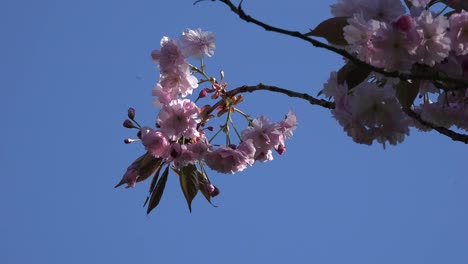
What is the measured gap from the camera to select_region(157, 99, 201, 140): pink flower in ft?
7.76

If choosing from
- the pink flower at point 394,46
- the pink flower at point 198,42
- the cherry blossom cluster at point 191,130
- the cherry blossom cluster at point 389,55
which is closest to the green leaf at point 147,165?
the cherry blossom cluster at point 191,130

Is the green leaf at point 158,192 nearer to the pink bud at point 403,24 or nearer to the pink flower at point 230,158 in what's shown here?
the pink flower at point 230,158

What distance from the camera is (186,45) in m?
2.61

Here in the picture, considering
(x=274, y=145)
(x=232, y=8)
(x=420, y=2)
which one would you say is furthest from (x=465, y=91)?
(x=274, y=145)

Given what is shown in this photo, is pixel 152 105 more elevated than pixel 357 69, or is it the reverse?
pixel 152 105

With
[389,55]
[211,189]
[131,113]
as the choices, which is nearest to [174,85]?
[131,113]

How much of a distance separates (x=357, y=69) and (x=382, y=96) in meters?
0.18

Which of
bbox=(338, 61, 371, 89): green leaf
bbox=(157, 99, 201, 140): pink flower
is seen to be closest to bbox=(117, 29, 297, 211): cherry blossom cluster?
bbox=(157, 99, 201, 140): pink flower

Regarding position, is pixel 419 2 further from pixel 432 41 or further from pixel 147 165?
pixel 147 165

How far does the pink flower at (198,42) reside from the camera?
2.62 meters

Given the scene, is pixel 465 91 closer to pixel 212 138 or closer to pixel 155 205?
pixel 212 138

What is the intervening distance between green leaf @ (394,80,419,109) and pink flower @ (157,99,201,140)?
0.95m

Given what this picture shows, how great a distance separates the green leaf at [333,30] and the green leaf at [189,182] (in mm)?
998

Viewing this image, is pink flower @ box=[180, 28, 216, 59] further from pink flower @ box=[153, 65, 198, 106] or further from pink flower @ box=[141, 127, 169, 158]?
pink flower @ box=[141, 127, 169, 158]
